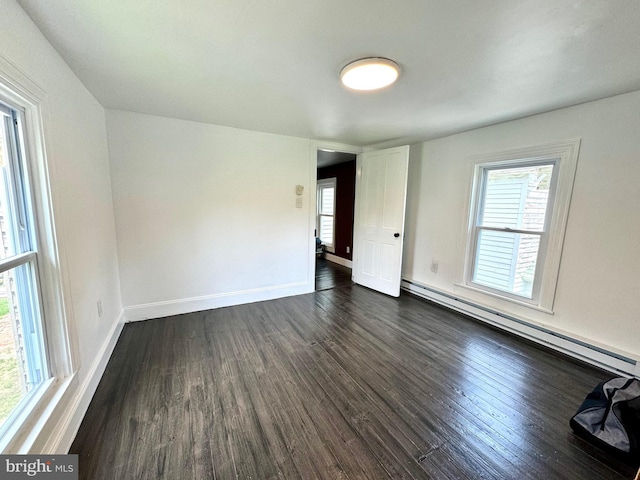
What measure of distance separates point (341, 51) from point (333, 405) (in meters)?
2.26

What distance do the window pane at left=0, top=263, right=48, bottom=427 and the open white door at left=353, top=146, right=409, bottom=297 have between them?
3538mm

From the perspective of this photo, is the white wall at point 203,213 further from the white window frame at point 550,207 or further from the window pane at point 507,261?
the white window frame at point 550,207

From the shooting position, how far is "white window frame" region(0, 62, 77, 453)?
1126 millimetres

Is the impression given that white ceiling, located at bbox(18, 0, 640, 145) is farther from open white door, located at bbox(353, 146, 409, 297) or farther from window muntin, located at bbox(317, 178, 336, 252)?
window muntin, located at bbox(317, 178, 336, 252)

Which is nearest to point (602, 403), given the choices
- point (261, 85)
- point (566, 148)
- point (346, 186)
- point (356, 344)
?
point (356, 344)

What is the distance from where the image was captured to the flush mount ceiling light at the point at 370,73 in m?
1.58

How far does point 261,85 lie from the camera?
1952 millimetres

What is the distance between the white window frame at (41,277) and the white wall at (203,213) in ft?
4.58

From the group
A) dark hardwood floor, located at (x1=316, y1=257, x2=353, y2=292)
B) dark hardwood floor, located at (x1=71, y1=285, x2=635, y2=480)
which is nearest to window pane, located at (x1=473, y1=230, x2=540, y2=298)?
dark hardwood floor, located at (x1=71, y1=285, x2=635, y2=480)

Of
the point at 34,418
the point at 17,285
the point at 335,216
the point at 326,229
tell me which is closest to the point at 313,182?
the point at 335,216

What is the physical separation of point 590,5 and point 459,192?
2.25m

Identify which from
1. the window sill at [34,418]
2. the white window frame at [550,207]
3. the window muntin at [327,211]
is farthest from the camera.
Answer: the window muntin at [327,211]

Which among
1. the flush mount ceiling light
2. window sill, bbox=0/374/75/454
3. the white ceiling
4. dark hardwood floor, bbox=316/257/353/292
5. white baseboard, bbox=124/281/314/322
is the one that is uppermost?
the white ceiling

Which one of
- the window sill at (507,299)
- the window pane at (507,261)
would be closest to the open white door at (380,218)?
the window sill at (507,299)
